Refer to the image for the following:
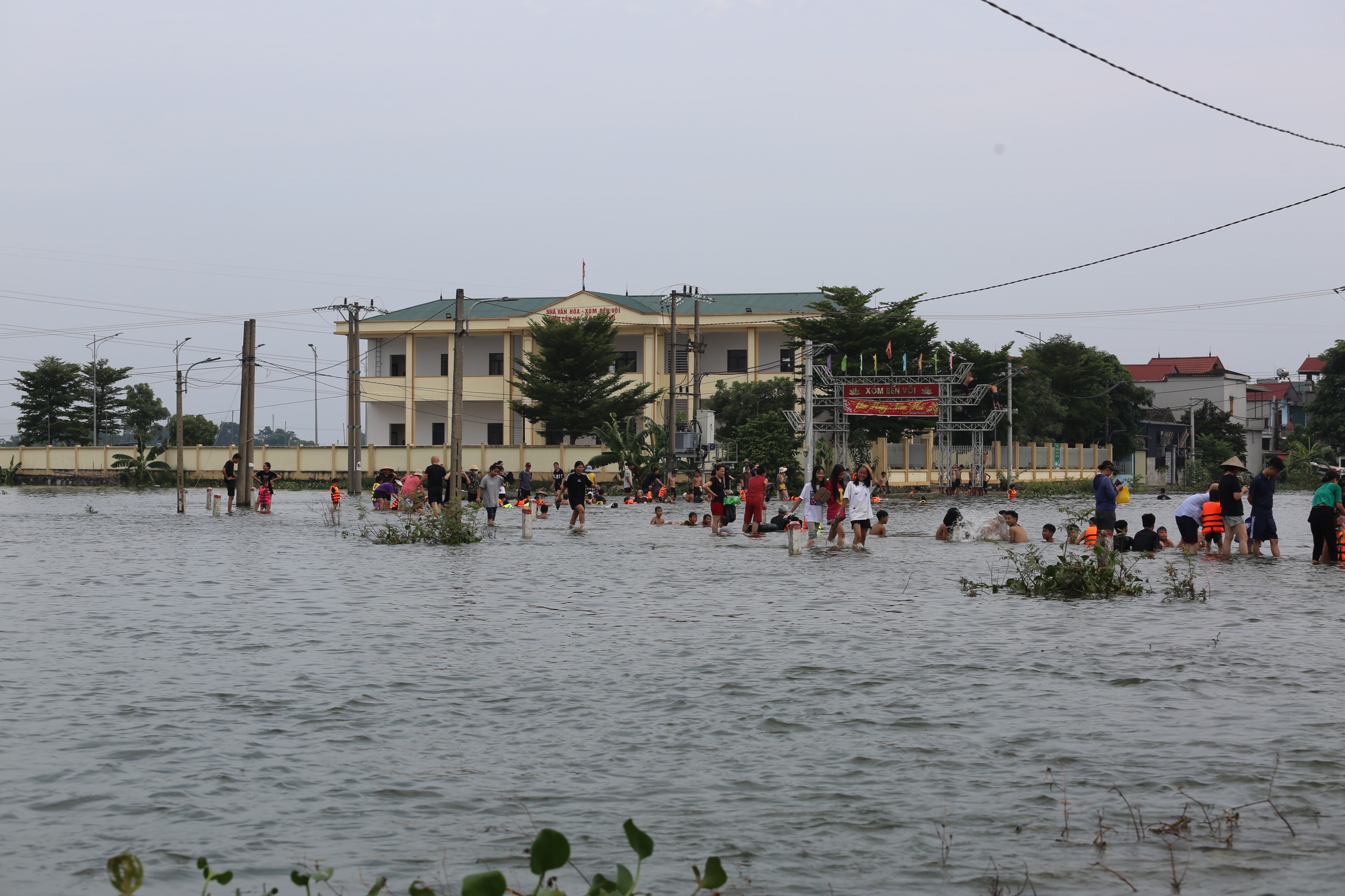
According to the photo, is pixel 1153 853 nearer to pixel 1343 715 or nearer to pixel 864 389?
pixel 1343 715

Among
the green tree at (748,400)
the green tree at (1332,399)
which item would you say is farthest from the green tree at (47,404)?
the green tree at (1332,399)

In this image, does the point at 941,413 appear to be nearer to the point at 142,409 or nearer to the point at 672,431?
the point at 672,431

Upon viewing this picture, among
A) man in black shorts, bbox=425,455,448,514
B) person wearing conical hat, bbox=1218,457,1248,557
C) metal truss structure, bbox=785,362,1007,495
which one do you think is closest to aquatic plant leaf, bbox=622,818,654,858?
person wearing conical hat, bbox=1218,457,1248,557

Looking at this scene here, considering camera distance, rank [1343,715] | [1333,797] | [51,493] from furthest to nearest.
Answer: [51,493] → [1343,715] → [1333,797]

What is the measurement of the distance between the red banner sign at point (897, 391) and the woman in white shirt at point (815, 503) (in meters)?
24.6

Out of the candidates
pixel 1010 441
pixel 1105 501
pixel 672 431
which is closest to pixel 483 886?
pixel 1105 501

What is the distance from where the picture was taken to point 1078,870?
5.12 meters

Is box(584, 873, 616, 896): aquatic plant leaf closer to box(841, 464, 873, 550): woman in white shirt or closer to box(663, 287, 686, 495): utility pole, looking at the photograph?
box(841, 464, 873, 550): woman in white shirt

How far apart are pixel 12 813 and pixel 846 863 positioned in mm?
3715

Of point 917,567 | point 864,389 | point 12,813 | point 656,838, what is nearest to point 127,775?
point 12,813

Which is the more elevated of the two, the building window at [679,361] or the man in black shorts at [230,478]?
the building window at [679,361]

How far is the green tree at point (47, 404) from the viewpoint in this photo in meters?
71.4

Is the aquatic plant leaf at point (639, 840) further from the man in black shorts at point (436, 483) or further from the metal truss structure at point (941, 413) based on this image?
the metal truss structure at point (941, 413)

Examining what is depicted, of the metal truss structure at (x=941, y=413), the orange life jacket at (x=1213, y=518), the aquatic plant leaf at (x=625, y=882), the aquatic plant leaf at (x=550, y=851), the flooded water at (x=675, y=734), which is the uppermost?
the metal truss structure at (x=941, y=413)
